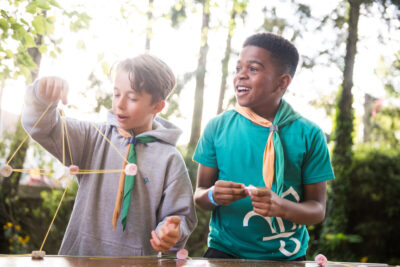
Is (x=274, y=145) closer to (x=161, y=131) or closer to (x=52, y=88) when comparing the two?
(x=161, y=131)

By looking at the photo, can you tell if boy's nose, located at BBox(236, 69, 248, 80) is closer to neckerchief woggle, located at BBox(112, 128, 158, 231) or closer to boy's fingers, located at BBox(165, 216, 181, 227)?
neckerchief woggle, located at BBox(112, 128, 158, 231)

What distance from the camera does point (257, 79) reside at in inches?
74.9

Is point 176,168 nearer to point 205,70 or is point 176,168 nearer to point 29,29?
point 29,29

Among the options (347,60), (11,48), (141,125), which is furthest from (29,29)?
(347,60)

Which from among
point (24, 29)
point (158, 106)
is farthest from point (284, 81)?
point (24, 29)

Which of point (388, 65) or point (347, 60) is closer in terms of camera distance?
point (347, 60)

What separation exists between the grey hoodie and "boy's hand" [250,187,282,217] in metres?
0.28

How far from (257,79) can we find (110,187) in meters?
0.81

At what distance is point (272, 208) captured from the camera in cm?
164

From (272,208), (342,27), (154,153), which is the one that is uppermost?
(342,27)

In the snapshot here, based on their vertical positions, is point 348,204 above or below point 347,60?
below

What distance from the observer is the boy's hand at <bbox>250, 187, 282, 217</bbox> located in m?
1.61

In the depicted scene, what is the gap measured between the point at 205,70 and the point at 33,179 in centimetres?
248

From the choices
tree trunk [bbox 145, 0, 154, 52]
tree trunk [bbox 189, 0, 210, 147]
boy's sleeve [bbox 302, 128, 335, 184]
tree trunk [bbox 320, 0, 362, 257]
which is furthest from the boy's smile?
tree trunk [bbox 320, 0, 362, 257]
